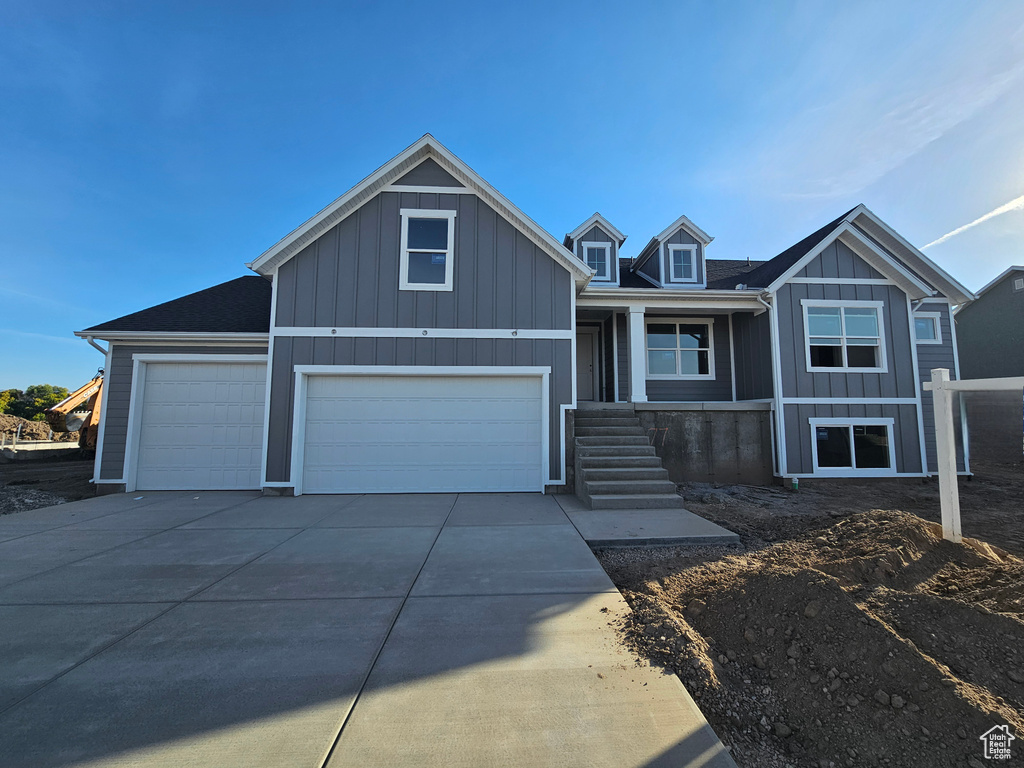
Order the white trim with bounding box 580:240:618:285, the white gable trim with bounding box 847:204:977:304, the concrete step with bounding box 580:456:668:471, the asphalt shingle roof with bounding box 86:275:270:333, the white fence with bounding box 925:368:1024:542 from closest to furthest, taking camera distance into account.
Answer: the white fence with bounding box 925:368:1024:542, the concrete step with bounding box 580:456:668:471, the asphalt shingle roof with bounding box 86:275:270:333, the white gable trim with bounding box 847:204:977:304, the white trim with bounding box 580:240:618:285

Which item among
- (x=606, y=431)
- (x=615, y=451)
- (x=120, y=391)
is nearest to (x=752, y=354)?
(x=606, y=431)

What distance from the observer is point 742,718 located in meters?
2.23

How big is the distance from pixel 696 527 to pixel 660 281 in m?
8.54

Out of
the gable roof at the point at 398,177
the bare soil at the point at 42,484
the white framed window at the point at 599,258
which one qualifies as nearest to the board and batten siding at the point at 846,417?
the gable roof at the point at 398,177

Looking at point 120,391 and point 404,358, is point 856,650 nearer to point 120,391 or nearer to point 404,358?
point 404,358

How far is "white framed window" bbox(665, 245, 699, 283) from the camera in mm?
12180

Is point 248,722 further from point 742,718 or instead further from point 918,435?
point 918,435

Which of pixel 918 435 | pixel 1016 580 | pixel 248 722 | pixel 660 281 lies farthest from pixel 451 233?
pixel 918 435

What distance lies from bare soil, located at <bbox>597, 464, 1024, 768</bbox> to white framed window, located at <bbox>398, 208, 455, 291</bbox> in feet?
20.0

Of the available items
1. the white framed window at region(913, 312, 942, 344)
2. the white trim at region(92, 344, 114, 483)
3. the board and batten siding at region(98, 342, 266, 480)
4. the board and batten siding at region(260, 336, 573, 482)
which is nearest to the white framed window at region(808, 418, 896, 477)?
the white framed window at region(913, 312, 942, 344)

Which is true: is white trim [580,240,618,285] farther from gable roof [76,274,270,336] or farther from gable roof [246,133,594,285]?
gable roof [76,274,270,336]

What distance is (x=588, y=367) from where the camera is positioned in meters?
12.4

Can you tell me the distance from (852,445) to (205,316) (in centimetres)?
1409

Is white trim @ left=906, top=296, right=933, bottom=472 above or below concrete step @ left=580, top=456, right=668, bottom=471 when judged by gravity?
above
